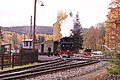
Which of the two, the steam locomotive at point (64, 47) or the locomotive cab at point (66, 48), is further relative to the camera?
the steam locomotive at point (64, 47)

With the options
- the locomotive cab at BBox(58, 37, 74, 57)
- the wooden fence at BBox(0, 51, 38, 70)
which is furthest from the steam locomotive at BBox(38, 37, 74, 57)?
the wooden fence at BBox(0, 51, 38, 70)

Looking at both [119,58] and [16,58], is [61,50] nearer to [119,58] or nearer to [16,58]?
[16,58]

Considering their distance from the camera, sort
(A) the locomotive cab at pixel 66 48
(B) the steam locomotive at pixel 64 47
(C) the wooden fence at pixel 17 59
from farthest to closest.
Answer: (B) the steam locomotive at pixel 64 47 → (A) the locomotive cab at pixel 66 48 → (C) the wooden fence at pixel 17 59

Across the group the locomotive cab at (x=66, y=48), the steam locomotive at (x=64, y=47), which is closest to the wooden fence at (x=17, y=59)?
the locomotive cab at (x=66, y=48)

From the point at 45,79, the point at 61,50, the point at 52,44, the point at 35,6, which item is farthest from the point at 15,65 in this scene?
the point at 52,44

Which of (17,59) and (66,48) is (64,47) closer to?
(66,48)

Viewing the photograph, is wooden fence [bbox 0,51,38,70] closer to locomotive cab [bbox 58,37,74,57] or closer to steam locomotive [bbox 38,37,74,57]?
locomotive cab [bbox 58,37,74,57]

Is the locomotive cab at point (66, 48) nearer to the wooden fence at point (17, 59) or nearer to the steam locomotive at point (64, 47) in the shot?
the steam locomotive at point (64, 47)

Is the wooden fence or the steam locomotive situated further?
the steam locomotive

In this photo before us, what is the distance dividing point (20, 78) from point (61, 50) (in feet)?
97.0

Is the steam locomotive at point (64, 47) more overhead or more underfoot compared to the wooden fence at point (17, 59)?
more overhead

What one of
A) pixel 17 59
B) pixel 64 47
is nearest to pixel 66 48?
pixel 64 47

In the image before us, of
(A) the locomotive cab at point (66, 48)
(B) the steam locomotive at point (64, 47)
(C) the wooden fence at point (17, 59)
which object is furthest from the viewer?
(B) the steam locomotive at point (64, 47)

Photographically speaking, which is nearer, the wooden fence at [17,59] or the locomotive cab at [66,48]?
the wooden fence at [17,59]
